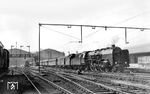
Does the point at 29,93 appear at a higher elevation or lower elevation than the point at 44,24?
lower

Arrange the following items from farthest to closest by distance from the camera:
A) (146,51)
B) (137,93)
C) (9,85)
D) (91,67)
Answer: (146,51) → (91,67) → (9,85) → (137,93)

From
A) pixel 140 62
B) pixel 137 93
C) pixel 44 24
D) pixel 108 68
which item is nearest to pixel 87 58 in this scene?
pixel 108 68

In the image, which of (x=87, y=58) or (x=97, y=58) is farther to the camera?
(x=87, y=58)

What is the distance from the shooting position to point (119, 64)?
34.6 metres

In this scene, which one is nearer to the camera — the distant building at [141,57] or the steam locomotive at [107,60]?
the steam locomotive at [107,60]

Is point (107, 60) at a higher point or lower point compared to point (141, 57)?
lower

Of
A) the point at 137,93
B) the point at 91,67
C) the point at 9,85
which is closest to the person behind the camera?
the point at 137,93

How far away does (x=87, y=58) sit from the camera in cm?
4081

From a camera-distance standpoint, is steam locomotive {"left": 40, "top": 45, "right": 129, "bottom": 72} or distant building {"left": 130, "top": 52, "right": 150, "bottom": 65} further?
distant building {"left": 130, "top": 52, "right": 150, "bottom": 65}

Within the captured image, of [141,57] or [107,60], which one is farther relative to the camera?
[141,57]

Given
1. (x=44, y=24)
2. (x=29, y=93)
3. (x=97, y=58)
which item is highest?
(x=44, y=24)

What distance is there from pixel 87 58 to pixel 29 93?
1028 inches

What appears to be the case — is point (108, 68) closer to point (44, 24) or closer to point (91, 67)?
point (91, 67)

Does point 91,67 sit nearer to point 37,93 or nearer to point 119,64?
point 119,64
